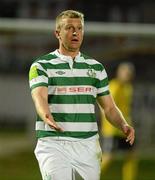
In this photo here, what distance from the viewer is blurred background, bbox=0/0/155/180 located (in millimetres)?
11016

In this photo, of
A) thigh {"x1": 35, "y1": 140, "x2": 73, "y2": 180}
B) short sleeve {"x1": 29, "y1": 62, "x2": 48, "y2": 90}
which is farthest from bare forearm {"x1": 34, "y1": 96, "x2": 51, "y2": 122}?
thigh {"x1": 35, "y1": 140, "x2": 73, "y2": 180}

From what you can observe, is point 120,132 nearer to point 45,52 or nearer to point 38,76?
point 45,52

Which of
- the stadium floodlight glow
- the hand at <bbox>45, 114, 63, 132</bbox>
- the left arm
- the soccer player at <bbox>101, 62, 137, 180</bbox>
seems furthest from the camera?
the soccer player at <bbox>101, 62, 137, 180</bbox>

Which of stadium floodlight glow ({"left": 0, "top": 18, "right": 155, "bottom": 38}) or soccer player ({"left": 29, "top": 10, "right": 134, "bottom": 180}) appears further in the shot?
stadium floodlight glow ({"left": 0, "top": 18, "right": 155, "bottom": 38})

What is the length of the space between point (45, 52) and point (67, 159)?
29.7 feet

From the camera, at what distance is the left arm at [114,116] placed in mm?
5634

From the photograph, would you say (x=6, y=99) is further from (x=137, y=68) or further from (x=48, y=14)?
(x=48, y=14)

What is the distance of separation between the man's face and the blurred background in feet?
16.1

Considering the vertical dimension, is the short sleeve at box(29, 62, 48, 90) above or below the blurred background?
above

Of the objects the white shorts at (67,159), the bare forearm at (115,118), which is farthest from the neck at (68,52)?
the white shorts at (67,159)

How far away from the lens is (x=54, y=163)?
5.51 metres

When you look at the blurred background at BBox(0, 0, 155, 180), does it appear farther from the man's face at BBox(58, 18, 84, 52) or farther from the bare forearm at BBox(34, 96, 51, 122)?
the bare forearm at BBox(34, 96, 51, 122)

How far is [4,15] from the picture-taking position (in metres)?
22.4

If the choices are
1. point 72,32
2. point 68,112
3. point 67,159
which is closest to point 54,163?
point 67,159
